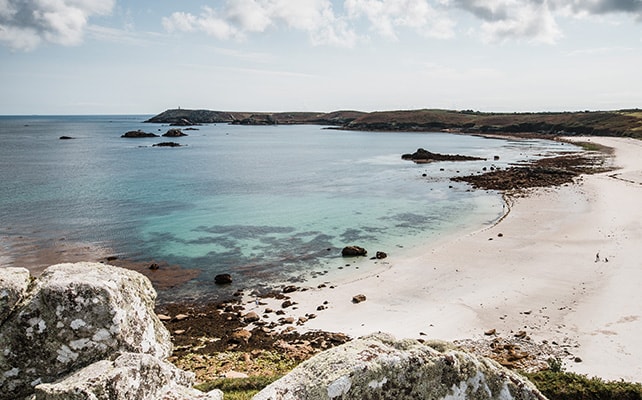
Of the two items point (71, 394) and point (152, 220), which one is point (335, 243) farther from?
point (71, 394)

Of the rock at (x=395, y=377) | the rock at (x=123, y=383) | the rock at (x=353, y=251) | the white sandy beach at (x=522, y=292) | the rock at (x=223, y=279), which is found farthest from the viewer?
the rock at (x=353, y=251)

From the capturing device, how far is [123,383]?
686 centimetres

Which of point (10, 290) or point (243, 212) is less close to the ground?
point (10, 290)

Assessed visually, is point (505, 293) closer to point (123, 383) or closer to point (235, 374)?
point (235, 374)

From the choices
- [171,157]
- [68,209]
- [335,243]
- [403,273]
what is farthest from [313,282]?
[171,157]

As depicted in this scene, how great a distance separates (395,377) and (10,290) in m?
7.06

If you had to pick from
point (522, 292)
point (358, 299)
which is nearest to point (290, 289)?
point (358, 299)

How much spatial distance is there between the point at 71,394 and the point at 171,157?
10677 cm

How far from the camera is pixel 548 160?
89688 mm

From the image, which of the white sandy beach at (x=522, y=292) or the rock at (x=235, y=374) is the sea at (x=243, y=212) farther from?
the rock at (x=235, y=374)

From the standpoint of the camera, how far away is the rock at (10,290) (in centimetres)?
788

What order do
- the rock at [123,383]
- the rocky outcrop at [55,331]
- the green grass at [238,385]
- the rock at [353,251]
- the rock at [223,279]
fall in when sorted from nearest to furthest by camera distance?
1. the rock at [123,383]
2. the rocky outcrop at [55,331]
3. the green grass at [238,385]
4. the rock at [223,279]
5. the rock at [353,251]

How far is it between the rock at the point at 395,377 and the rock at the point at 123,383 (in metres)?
1.98

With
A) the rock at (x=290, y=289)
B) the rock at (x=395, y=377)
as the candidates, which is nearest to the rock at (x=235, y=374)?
the rock at (x=290, y=289)
